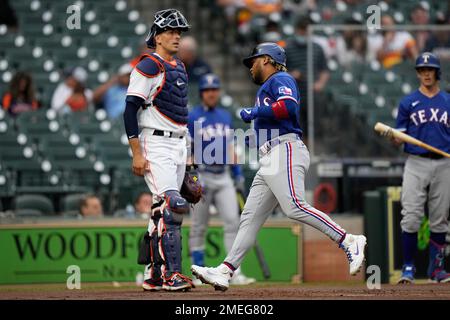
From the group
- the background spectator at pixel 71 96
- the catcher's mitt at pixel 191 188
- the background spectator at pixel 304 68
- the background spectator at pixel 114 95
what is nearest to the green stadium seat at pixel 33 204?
the background spectator at pixel 71 96

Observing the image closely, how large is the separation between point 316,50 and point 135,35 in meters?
4.05

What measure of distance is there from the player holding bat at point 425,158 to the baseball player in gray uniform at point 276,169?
6.65 ft

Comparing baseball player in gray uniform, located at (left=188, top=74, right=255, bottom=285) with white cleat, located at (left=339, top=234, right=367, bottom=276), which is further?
baseball player in gray uniform, located at (left=188, top=74, right=255, bottom=285)

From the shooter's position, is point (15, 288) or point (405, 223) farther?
point (15, 288)

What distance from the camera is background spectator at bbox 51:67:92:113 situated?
14602mm

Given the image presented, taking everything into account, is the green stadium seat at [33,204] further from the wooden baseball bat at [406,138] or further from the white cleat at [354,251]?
the white cleat at [354,251]

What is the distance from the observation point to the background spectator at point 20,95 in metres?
14.3

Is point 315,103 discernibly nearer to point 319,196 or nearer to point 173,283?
point 319,196

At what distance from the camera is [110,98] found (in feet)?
48.5

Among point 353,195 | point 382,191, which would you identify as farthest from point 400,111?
point 353,195

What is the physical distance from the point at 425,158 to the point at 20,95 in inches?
251

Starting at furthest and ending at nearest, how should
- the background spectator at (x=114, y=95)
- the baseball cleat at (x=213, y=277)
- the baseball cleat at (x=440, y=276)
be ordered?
the background spectator at (x=114, y=95) < the baseball cleat at (x=440, y=276) < the baseball cleat at (x=213, y=277)

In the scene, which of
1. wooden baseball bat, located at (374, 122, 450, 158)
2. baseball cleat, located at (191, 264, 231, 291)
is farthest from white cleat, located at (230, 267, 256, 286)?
baseball cleat, located at (191, 264, 231, 291)

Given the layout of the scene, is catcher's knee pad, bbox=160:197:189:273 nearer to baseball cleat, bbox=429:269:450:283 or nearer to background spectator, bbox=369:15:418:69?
baseball cleat, bbox=429:269:450:283
